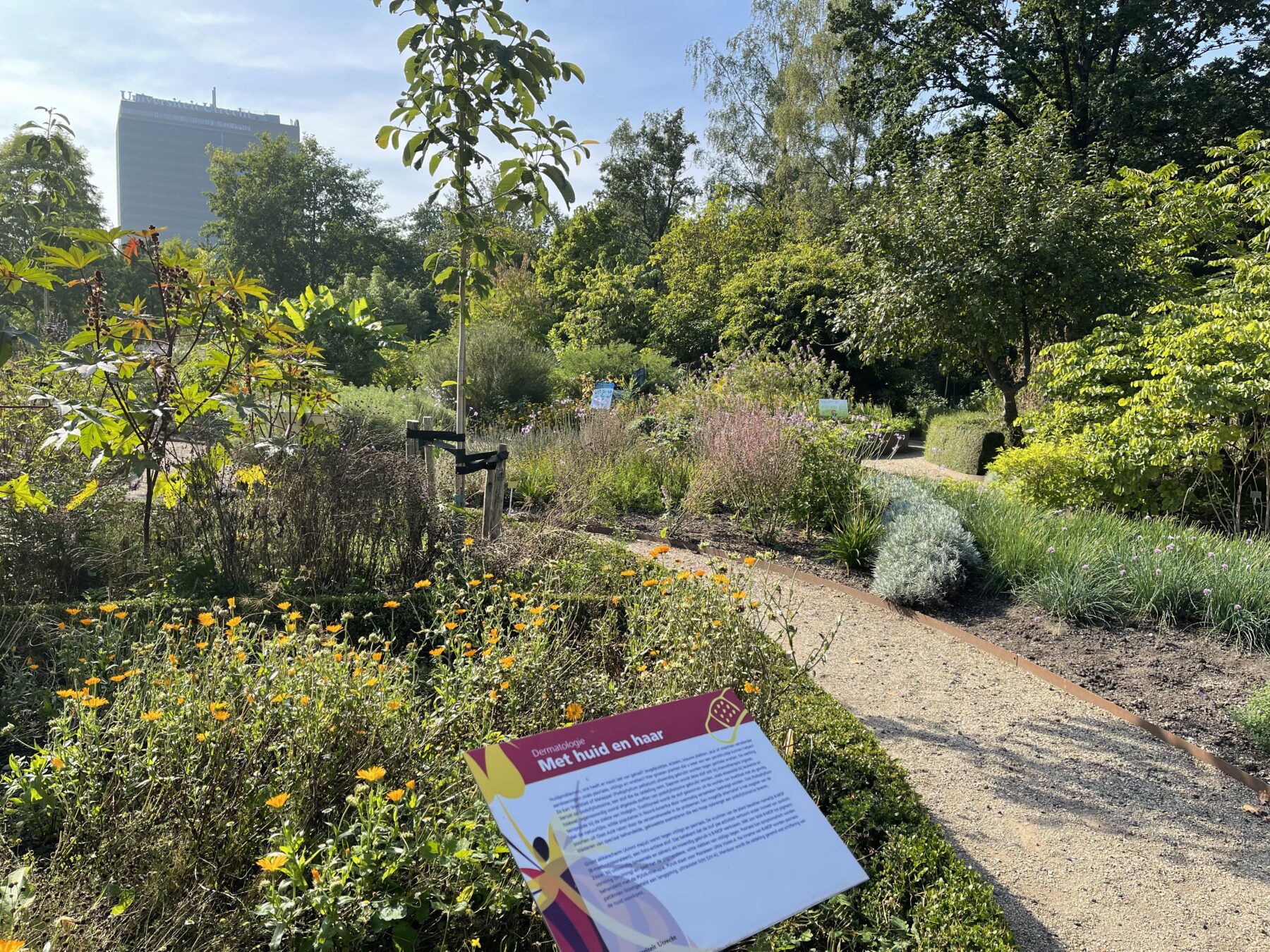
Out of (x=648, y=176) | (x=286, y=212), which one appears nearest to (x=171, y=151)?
(x=286, y=212)

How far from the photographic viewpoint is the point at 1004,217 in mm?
8891

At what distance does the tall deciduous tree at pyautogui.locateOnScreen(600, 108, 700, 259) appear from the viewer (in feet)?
89.7

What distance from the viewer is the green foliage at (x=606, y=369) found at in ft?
41.9

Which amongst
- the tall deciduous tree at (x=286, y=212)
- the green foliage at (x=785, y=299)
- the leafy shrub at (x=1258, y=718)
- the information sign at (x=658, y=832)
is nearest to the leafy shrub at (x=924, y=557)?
the leafy shrub at (x=1258, y=718)

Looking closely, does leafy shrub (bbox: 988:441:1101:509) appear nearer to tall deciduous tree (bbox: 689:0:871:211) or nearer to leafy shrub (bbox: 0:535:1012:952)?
leafy shrub (bbox: 0:535:1012:952)

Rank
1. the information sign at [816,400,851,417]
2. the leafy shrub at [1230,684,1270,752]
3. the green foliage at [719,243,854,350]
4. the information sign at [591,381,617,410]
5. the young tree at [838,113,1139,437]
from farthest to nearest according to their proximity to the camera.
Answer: the green foliage at [719,243,854,350] < the information sign at [591,381,617,410] < the young tree at [838,113,1139,437] < the information sign at [816,400,851,417] < the leafy shrub at [1230,684,1270,752]

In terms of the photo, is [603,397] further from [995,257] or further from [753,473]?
[995,257]

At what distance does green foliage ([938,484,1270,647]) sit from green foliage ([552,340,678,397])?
790 centimetres

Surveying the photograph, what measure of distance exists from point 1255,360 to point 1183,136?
11.8 metres

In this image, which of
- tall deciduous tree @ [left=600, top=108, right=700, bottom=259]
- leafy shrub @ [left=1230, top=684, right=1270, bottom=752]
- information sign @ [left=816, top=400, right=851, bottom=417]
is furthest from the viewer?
tall deciduous tree @ [left=600, top=108, right=700, bottom=259]

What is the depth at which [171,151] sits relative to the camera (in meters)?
158

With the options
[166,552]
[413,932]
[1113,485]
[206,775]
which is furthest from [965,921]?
[1113,485]

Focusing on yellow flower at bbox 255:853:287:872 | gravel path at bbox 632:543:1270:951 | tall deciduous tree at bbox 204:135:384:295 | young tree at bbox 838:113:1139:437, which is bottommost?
gravel path at bbox 632:543:1270:951

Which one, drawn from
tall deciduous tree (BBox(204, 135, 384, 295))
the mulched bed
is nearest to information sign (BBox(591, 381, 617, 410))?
the mulched bed
